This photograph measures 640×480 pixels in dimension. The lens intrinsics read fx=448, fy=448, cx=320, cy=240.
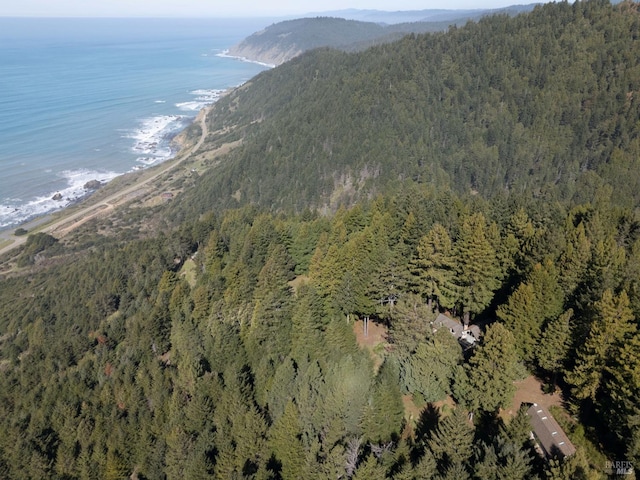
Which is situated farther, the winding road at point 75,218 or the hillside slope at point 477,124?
the hillside slope at point 477,124

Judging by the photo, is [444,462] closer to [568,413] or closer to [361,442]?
[361,442]

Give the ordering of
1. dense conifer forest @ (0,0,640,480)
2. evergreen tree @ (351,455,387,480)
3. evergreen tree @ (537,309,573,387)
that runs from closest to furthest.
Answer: evergreen tree @ (351,455,387,480), dense conifer forest @ (0,0,640,480), evergreen tree @ (537,309,573,387)

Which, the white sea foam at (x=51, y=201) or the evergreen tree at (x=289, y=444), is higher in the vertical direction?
the evergreen tree at (x=289, y=444)

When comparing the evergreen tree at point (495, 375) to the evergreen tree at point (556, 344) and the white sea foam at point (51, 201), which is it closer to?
→ the evergreen tree at point (556, 344)

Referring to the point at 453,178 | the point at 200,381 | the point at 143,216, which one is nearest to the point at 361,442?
the point at 200,381

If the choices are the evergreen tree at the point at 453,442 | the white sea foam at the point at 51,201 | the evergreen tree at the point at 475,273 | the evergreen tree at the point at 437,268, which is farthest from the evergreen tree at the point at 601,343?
the white sea foam at the point at 51,201

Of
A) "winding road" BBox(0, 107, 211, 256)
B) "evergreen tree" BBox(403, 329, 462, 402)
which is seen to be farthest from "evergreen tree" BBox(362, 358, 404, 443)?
"winding road" BBox(0, 107, 211, 256)

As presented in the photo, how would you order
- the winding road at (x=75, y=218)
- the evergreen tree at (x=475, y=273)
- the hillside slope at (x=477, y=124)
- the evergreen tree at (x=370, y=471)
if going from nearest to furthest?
the evergreen tree at (x=370, y=471), the evergreen tree at (x=475, y=273), the winding road at (x=75, y=218), the hillside slope at (x=477, y=124)

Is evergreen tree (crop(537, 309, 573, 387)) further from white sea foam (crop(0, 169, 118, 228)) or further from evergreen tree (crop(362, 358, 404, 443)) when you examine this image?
white sea foam (crop(0, 169, 118, 228))
